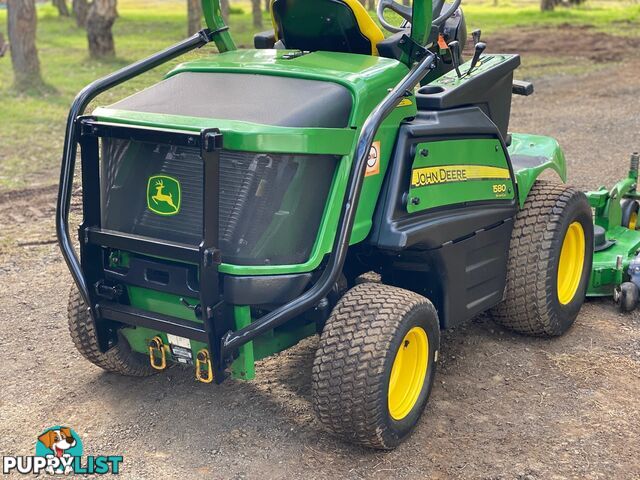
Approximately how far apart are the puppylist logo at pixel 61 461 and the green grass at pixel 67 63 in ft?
7.12

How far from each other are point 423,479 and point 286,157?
1.35 metres

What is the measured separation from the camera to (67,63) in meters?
15.9

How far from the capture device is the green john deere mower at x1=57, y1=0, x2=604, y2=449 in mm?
3436

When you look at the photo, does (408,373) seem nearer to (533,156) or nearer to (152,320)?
(152,320)

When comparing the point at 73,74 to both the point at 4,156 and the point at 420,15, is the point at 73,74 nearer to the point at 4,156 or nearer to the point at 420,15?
the point at 4,156

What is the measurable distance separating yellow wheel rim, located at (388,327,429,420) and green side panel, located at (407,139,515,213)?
555 millimetres

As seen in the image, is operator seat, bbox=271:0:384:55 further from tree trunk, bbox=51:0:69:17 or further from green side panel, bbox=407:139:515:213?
tree trunk, bbox=51:0:69:17

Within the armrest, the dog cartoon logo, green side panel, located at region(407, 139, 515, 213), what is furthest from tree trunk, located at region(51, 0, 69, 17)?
the dog cartoon logo

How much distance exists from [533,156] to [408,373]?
1.69m

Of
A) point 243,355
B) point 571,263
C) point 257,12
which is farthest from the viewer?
point 257,12

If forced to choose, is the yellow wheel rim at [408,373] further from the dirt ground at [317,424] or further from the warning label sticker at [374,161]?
the warning label sticker at [374,161]

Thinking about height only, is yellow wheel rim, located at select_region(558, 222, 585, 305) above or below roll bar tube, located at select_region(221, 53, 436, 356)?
below

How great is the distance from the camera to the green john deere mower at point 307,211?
3.44 metres

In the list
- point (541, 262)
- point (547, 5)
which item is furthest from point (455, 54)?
point (547, 5)
